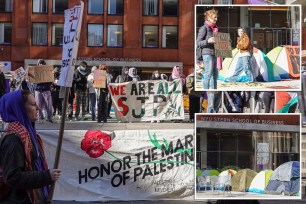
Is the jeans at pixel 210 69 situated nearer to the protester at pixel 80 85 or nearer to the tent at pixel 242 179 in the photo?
the tent at pixel 242 179

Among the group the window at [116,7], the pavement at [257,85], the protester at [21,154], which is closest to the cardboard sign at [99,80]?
the protester at [21,154]

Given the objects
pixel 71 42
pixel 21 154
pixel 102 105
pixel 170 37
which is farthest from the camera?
pixel 170 37

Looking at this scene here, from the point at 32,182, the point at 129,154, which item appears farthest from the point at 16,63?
the point at 32,182

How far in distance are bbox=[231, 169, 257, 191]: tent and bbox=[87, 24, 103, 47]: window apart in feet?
152

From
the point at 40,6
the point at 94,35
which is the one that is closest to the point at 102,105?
the point at 94,35

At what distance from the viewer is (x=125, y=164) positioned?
8594 millimetres

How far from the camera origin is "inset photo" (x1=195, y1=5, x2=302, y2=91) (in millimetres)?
3807

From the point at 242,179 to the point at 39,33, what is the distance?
47387mm

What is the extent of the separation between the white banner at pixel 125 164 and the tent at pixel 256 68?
4.66 metres

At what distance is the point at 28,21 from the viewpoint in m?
49.4

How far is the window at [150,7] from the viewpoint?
163 feet

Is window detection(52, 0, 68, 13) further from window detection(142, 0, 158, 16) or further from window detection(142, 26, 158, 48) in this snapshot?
window detection(142, 26, 158, 48)

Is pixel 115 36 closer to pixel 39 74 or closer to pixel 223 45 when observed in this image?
pixel 39 74

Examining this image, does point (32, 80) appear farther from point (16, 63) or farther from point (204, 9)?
point (16, 63)
